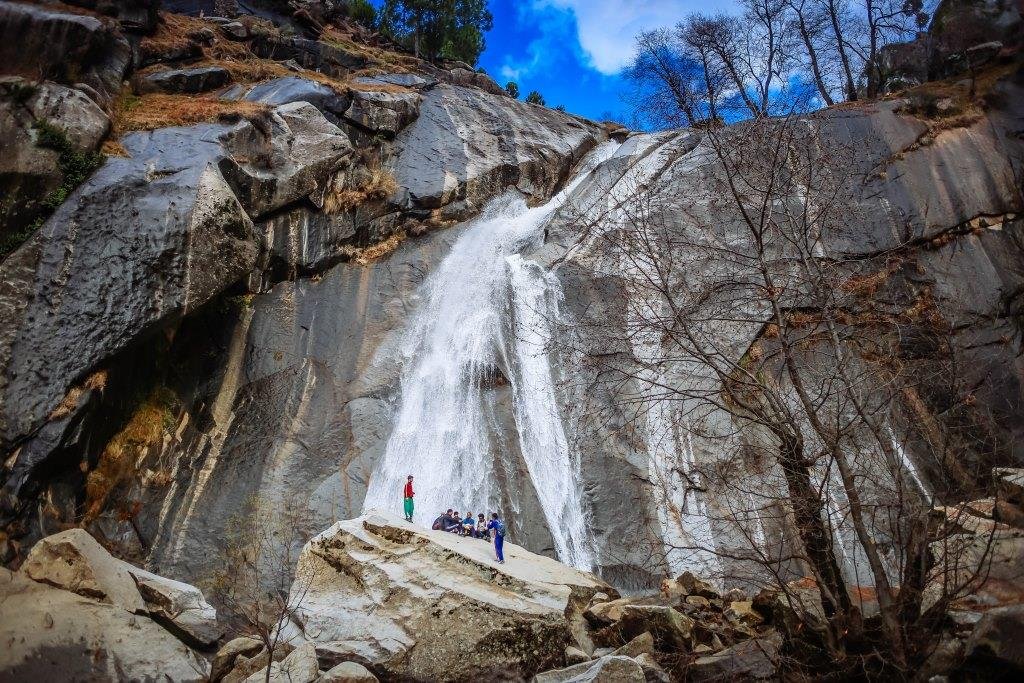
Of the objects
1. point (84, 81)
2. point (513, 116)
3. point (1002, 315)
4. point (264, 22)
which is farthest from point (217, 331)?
point (1002, 315)

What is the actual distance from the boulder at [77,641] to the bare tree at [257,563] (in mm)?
2772

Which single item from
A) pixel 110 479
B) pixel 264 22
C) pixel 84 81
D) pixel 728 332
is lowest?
pixel 110 479

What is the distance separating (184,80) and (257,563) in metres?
16.8

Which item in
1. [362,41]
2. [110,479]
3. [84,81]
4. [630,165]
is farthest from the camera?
[362,41]

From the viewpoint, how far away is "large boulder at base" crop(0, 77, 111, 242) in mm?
13539

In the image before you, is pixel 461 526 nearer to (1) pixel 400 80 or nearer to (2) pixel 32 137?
(2) pixel 32 137

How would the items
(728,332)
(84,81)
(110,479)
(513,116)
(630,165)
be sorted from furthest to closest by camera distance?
(513,116) → (630,165) → (84,81) → (728,332) → (110,479)

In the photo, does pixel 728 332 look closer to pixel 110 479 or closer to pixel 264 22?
pixel 110 479

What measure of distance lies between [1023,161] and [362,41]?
27772mm

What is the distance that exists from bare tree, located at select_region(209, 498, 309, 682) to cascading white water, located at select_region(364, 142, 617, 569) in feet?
5.78

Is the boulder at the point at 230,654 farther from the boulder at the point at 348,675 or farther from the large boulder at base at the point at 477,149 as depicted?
the large boulder at base at the point at 477,149

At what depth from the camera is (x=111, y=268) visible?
13.5m

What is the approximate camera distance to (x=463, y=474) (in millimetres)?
14227

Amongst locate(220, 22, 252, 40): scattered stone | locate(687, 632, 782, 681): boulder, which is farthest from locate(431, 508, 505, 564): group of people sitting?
locate(220, 22, 252, 40): scattered stone
